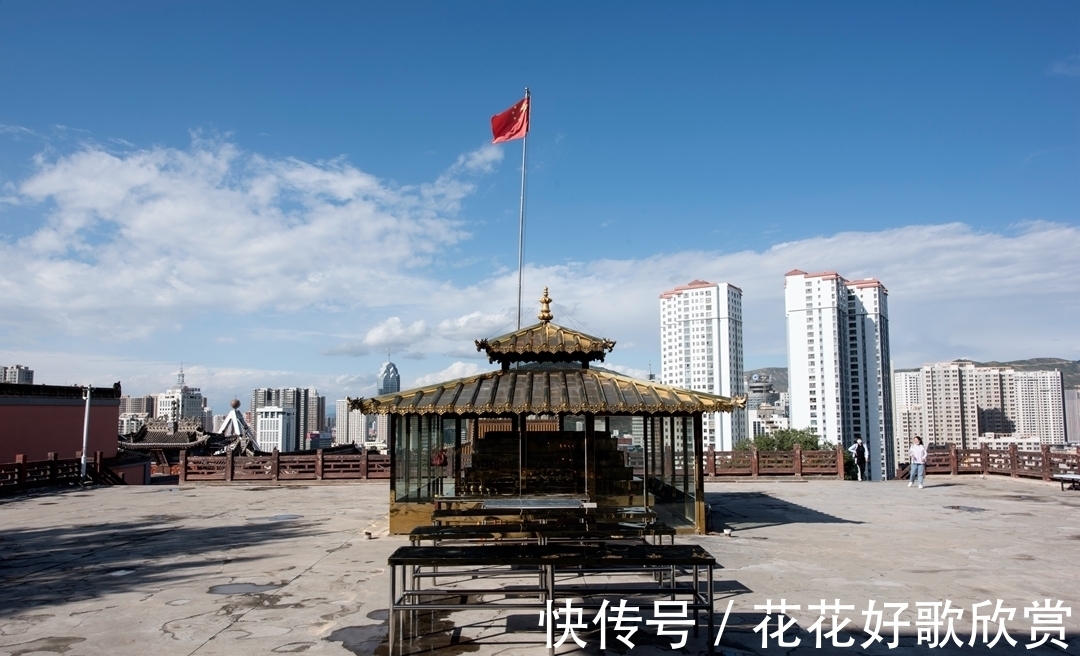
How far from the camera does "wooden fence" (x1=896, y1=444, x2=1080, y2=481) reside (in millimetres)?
24422

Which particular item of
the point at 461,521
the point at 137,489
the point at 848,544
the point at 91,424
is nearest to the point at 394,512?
the point at 461,521

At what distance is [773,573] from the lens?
404 inches

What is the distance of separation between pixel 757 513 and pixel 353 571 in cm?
1059

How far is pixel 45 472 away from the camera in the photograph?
25.9 m

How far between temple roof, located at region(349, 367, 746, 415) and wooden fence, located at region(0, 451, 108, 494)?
1698 cm

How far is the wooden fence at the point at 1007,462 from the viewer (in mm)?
24422

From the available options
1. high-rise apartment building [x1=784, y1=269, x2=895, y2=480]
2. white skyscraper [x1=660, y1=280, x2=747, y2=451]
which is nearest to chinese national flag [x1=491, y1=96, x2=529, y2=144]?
high-rise apartment building [x1=784, y1=269, x2=895, y2=480]

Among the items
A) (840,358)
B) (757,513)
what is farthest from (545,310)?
(840,358)

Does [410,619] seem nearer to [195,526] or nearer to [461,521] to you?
[461,521]

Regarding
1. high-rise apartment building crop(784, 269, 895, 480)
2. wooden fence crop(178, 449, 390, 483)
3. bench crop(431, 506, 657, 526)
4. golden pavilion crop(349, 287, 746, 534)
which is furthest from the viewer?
high-rise apartment building crop(784, 269, 895, 480)

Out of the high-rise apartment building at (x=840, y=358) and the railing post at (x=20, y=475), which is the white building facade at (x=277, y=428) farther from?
the railing post at (x=20, y=475)

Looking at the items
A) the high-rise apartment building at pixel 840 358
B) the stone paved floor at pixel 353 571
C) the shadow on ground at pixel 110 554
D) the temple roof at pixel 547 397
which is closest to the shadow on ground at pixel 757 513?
the stone paved floor at pixel 353 571

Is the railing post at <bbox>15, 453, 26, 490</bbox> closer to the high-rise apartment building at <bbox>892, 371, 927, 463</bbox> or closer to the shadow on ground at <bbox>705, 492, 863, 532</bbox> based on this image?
the shadow on ground at <bbox>705, 492, 863, 532</bbox>

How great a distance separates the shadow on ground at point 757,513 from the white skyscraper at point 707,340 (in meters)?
89.1
